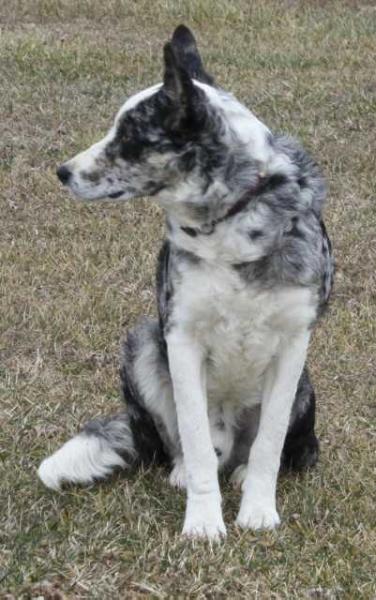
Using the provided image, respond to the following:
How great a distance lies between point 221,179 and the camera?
3.75 m

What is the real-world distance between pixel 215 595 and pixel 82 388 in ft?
6.38

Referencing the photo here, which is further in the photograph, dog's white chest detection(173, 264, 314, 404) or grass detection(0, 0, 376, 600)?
dog's white chest detection(173, 264, 314, 404)

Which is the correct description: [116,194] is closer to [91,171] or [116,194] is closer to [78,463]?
[91,171]

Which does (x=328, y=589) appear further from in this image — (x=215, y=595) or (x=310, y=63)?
(x=310, y=63)

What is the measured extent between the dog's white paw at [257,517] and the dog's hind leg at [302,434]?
0.41m

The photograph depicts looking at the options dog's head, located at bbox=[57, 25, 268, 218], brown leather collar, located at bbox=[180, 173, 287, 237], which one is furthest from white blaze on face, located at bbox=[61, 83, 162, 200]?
brown leather collar, located at bbox=[180, 173, 287, 237]

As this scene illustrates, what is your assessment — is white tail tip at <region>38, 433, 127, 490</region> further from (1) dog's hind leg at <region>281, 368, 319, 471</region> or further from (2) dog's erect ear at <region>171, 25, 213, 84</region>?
(2) dog's erect ear at <region>171, 25, 213, 84</region>

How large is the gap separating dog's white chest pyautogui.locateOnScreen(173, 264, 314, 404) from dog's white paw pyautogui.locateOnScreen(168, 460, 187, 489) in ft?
1.94

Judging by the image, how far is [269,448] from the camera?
159 inches

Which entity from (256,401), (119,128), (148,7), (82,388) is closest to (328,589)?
(256,401)

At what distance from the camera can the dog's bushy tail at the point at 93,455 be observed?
13.7 feet

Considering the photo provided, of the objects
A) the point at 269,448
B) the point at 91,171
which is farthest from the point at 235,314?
the point at 91,171

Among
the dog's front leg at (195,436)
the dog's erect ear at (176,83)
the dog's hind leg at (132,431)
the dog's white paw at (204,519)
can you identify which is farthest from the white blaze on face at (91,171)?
the dog's white paw at (204,519)

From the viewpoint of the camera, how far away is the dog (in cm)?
372
